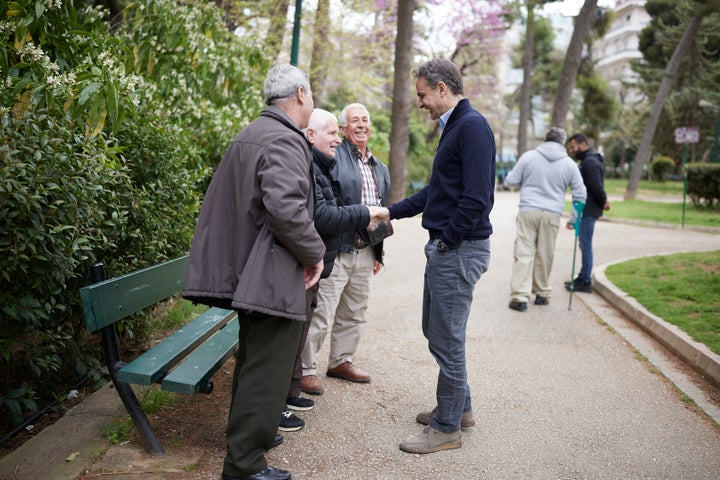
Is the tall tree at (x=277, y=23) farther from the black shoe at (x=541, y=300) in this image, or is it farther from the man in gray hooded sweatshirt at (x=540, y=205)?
the black shoe at (x=541, y=300)

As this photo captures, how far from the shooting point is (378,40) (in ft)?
69.5

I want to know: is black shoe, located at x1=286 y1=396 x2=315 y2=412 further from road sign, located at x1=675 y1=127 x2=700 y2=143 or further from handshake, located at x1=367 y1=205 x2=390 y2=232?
road sign, located at x1=675 y1=127 x2=700 y2=143

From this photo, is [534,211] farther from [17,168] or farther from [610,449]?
[17,168]

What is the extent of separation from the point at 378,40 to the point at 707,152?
101 feet

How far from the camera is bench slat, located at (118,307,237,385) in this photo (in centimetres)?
326

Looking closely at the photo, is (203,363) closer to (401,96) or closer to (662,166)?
Result: (401,96)

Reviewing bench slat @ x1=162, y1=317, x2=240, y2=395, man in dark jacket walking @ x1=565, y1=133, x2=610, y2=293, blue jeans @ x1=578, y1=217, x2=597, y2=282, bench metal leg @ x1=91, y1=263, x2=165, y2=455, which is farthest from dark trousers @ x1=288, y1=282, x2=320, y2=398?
blue jeans @ x1=578, y1=217, x2=597, y2=282

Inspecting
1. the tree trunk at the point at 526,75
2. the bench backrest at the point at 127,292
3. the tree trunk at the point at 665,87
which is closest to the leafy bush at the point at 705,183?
the tree trunk at the point at 665,87

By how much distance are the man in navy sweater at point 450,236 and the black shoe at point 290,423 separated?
64cm

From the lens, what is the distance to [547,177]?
7.51 m

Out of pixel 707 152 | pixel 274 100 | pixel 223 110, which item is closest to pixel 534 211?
pixel 223 110

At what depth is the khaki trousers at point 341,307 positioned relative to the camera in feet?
14.7

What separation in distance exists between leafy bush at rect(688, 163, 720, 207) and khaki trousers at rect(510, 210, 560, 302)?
45.7ft

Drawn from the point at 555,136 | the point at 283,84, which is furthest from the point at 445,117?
the point at 555,136
